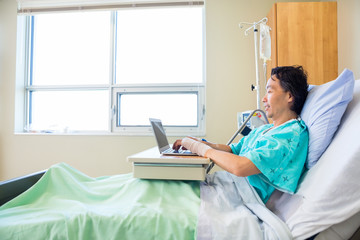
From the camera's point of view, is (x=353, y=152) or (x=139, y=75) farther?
(x=139, y=75)

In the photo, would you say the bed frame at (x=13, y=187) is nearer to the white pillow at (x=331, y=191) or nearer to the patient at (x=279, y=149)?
the patient at (x=279, y=149)

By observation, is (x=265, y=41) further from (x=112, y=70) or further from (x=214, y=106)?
(x=112, y=70)

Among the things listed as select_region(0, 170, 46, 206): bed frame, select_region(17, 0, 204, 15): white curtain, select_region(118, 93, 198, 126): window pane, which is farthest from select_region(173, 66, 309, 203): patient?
select_region(17, 0, 204, 15): white curtain

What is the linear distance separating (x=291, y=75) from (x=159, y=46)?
1885 mm

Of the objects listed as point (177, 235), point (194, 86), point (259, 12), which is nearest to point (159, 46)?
point (194, 86)

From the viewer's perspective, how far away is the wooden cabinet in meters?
2.06

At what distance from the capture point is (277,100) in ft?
3.70

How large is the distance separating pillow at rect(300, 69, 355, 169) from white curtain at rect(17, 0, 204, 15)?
75.8 inches

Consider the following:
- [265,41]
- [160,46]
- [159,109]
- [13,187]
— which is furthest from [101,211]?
[160,46]

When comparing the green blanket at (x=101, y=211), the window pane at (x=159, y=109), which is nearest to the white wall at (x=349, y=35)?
the window pane at (x=159, y=109)

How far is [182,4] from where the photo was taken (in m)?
2.53

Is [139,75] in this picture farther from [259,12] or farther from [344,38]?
[344,38]

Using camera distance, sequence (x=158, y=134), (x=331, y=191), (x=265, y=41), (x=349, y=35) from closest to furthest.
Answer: (x=331, y=191) < (x=158, y=134) < (x=265, y=41) < (x=349, y=35)

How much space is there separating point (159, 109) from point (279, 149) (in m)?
1.92
